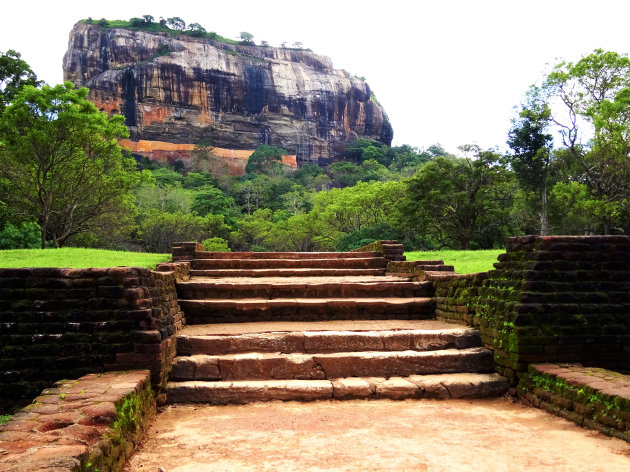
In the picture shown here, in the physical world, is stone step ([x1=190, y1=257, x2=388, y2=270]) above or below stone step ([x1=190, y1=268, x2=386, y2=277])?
above

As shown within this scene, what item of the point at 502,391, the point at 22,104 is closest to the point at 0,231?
the point at 22,104

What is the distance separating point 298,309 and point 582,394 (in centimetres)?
304

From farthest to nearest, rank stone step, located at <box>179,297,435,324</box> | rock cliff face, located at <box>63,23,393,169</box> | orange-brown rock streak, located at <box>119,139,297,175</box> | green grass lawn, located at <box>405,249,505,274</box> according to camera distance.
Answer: orange-brown rock streak, located at <box>119,139,297,175</box>, rock cliff face, located at <box>63,23,393,169</box>, green grass lawn, located at <box>405,249,505,274</box>, stone step, located at <box>179,297,435,324</box>

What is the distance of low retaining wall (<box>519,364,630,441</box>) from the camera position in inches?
114

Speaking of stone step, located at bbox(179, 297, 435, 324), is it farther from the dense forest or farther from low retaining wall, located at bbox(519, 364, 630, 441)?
the dense forest

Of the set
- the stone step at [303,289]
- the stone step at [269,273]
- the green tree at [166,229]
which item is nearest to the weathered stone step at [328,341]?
the stone step at [303,289]

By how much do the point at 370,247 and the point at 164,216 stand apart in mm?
18156

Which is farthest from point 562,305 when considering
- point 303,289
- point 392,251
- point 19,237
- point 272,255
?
point 19,237

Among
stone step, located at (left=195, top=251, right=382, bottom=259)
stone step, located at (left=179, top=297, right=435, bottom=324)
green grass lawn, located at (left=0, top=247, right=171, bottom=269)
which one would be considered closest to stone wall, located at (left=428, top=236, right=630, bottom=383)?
stone step, located at (left=179, top=297, right=435, bottom=324)

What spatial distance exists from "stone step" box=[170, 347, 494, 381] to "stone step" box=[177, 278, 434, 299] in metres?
1.67

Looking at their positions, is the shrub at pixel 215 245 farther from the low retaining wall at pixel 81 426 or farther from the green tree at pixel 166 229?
the low retaining wall at pixel 81 426

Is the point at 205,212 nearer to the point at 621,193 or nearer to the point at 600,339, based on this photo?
the point at 621,193

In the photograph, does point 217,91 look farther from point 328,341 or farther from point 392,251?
point 328,341

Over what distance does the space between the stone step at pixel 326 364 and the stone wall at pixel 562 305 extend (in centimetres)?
33
